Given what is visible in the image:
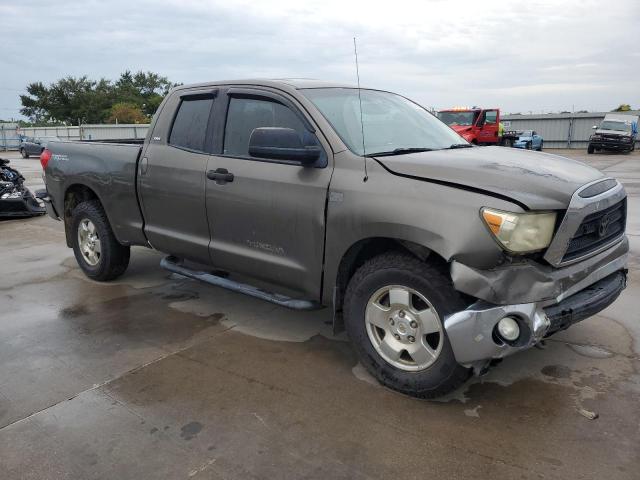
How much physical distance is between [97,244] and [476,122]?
19451mm

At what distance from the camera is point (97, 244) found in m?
5.47

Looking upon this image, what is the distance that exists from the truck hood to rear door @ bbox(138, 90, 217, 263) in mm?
1634

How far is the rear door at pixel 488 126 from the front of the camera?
880 inches

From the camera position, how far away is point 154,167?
179 inches

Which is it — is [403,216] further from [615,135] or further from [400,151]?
[615,135]

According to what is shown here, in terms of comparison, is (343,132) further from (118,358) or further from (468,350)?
(118,358)

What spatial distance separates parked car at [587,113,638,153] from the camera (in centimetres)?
2792

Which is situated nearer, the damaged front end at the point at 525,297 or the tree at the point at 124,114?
the damaged front end at the point at 525,297

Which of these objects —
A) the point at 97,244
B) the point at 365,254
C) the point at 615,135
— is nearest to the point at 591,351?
the point at 365,254

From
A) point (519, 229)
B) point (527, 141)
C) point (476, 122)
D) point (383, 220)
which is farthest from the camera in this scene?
point (527, 141)

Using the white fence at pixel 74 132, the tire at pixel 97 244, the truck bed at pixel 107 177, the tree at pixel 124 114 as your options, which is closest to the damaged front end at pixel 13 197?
the truck bed at pixel 107 177

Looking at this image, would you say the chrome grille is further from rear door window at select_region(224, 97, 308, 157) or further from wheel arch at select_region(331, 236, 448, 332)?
rear door window at select_region(224, 97, 308, 157)

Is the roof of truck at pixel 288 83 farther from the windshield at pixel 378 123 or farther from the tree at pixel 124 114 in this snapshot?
the tree at pixel 124 114

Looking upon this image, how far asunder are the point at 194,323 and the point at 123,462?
1870 millimetres
